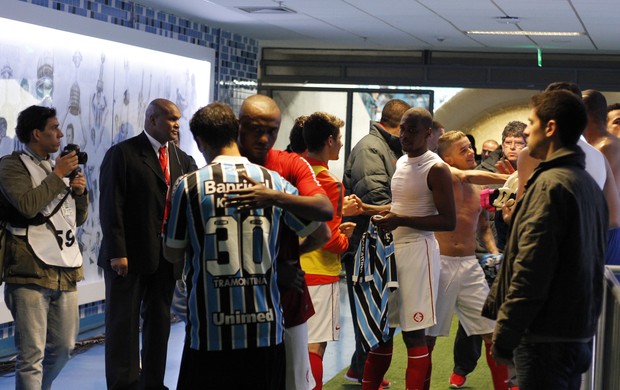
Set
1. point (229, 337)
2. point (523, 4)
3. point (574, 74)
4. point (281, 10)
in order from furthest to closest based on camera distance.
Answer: point (574, 74), point (281, 10), point (523, 4), point (229, 337)

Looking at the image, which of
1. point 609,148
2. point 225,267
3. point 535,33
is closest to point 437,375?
point 609,148

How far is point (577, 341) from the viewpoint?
11.3 ft

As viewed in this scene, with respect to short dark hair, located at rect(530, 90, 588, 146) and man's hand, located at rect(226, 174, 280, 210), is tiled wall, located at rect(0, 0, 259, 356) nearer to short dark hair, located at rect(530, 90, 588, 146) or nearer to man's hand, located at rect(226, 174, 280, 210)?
man's hand, located at rect(226, 174, 280, 210)

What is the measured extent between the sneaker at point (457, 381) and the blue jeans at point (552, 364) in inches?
128

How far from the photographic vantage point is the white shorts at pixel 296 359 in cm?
376

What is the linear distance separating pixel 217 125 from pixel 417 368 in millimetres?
2371

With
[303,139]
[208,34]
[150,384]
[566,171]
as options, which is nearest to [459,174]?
[303,139]

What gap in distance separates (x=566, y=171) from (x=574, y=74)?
9989mm

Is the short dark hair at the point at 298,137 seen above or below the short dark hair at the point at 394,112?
below

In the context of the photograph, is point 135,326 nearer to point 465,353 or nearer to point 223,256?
point 465,353

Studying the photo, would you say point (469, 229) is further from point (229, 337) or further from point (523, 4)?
point (523, 4)

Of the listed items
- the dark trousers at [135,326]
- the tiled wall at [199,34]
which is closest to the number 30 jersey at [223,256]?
the dark trousers at [135,326]

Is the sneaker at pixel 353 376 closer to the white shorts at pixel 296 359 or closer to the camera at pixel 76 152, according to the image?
the camera at pixel 76 152

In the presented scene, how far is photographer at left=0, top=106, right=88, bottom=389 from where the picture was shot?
516 cm
